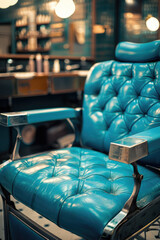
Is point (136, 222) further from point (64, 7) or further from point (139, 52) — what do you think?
point (64, 7)

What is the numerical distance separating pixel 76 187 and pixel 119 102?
670 millimetres

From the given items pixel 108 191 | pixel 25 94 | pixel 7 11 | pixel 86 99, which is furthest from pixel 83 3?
pixel 108 191

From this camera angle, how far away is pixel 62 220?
0.84 m

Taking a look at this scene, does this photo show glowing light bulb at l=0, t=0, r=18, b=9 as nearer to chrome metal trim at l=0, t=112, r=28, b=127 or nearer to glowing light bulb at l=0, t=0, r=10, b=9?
glowing light bulb at l=0, t=0, r=10, b=9

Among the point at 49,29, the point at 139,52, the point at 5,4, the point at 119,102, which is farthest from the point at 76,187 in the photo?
the point at 49,29

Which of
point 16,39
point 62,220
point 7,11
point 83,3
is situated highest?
point 83,3

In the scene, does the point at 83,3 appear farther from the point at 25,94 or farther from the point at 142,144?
the point at 142,144

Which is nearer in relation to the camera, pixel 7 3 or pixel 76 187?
pixel 76 187

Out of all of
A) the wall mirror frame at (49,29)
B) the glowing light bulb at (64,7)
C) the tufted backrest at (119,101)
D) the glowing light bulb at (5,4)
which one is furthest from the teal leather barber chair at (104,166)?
the glowing light bulb at (5,4)

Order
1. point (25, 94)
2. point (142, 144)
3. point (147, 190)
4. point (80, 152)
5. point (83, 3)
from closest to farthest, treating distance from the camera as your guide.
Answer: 1. point (142, 144)
2. point (147, 190)
3. point (80, 152)
4. point (25, 94)
5. point (83, 3)

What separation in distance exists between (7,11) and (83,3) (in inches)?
63.0

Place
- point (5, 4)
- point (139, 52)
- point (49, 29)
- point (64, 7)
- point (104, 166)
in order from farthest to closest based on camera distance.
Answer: point (49, 29)
point (5, 4)
point (64, 7)
point (139, 52)
point (104, 166)

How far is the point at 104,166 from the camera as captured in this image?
3.96ft

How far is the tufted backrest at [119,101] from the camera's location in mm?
1305
